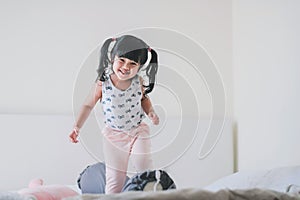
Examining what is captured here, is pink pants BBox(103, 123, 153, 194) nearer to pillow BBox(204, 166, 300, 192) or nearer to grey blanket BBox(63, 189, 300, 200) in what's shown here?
pillow BBox(204, 166, 300, 192)

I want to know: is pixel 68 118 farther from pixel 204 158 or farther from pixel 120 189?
pixel 120 189

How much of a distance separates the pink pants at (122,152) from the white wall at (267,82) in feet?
2.31

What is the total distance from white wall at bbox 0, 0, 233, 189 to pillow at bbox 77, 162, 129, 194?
65cm

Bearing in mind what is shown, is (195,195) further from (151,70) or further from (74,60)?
(74,60)

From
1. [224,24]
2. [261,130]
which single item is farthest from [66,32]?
[261,130]

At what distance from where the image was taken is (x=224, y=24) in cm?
224

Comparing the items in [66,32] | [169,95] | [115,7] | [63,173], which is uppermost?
[115,7]

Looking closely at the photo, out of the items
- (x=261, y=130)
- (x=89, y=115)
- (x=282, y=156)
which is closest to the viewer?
(x=89, y=115)

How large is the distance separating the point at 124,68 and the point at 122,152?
23 cm

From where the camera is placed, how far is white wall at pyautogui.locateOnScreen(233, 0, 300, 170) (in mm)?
1658

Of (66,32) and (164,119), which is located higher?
(66,32)

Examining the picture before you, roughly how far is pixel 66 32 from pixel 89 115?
2.92 ft

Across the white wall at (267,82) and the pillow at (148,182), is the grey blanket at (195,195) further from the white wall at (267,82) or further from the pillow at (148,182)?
the white wall at (267,82)

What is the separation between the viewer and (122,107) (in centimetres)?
113
